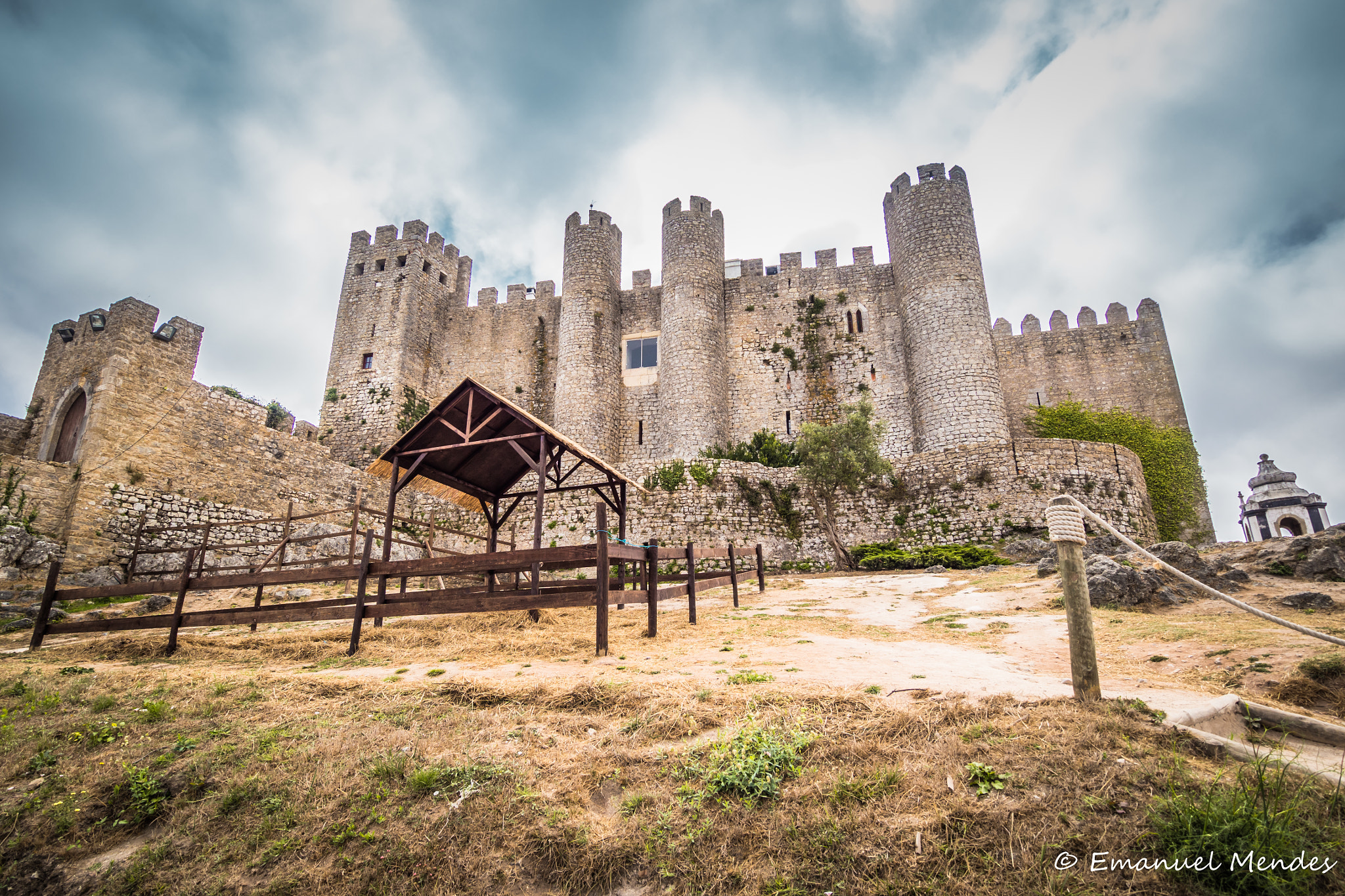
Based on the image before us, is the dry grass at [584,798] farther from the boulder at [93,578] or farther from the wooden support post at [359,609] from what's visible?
the boulder at [93,578]

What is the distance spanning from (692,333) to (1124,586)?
19668 millimetres

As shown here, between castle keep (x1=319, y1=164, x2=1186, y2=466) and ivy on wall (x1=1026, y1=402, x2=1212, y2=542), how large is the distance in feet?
3.07

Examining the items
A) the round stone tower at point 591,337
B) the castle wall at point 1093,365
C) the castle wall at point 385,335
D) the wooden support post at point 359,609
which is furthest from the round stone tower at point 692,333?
the wooden support post at point 359,609

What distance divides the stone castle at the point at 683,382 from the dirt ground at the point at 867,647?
6786 mm

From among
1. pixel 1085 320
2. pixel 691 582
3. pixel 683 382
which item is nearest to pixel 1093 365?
pixel 1085 320

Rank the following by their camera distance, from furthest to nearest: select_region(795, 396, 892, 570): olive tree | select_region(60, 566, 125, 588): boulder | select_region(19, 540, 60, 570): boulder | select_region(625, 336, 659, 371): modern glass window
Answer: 1. select_region(625, 336, 659, 371): modern glass window
2. select_region(795, 396, 892, 570): olive tree
3. select_region(60, 566, 125, 588): boulder
4. select_region(19, 540, 60, 570): boulder

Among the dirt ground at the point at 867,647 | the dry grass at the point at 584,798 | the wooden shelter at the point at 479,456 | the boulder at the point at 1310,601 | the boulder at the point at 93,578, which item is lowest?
the dry grass at the point at 584,798

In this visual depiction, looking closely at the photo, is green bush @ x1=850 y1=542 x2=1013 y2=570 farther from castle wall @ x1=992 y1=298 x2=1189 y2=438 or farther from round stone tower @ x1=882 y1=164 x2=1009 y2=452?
castle wall @ x1=992 y1=298 x2=1189 y2=438

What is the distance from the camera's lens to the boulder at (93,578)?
11.8 metres

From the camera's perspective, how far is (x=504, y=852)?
3.08 meters

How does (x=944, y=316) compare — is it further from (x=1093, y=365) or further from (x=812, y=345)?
(x=1093, y=365)

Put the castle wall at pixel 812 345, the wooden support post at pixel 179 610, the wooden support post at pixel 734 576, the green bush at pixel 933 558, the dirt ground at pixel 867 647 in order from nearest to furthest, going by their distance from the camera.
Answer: the dirt ground at pixel 867 647
the wooden support post at pixel 179 610
the wooden support post at pixel 734 576
the green bush at pixel 933 558
the castle wall at pixel 812 345

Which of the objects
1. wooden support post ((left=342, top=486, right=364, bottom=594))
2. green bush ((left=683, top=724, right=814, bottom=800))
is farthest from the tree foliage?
green bush ((left=683, top=724, right=814, bottom=800))

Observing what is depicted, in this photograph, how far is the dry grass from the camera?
268 cm
